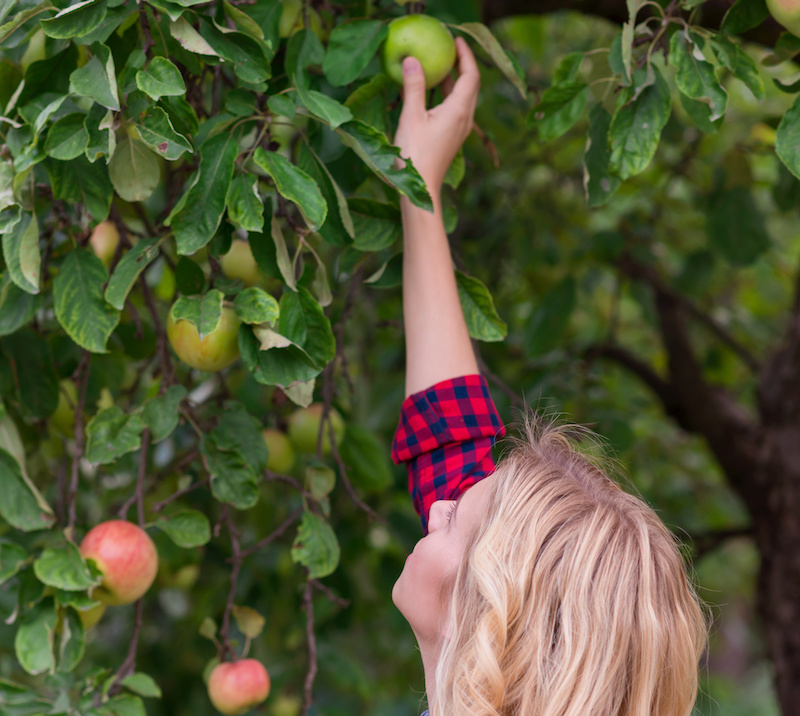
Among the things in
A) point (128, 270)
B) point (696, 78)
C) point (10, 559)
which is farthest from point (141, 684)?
point (696, 78)

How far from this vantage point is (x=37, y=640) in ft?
3.04

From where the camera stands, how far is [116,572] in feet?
3.19

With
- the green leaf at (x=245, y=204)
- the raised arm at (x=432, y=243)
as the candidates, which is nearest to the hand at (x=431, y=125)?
the raised arm at (x=432, y=243)

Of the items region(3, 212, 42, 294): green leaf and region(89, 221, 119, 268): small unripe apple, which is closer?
region(3, 212, 42, 294): green leaf

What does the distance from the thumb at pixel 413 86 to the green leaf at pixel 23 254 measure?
0.46 meters

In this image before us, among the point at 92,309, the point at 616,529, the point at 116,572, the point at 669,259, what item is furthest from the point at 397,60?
the point at 669,259

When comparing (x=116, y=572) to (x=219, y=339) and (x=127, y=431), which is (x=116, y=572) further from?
(x=219, y=339)

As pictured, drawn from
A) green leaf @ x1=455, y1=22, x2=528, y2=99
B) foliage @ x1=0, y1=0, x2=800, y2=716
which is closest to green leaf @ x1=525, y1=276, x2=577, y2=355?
foliage @ x1=0, y1=0, x2=800, y2=716

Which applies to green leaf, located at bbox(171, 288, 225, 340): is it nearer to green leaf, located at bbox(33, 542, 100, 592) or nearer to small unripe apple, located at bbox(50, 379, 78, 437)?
green leaf, located at bbox(33, 542, 100, 592)

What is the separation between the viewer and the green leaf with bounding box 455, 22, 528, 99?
1.00 metres

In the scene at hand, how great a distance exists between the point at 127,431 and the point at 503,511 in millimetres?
463

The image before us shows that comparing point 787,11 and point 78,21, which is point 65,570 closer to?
point 78,21

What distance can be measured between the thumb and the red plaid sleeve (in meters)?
0.35

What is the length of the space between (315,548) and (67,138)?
0.57 metres
